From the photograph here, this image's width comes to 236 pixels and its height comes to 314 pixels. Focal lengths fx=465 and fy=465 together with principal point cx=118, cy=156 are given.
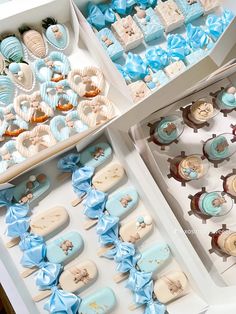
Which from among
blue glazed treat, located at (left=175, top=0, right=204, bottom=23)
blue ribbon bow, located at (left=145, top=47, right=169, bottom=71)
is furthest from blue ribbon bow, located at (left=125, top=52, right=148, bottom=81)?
blue glazed treat, located at (left=175, top=0, right=204, bottom=23)

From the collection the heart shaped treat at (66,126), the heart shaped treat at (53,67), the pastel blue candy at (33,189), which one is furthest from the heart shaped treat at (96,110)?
the pastel blue candy at (33,189)

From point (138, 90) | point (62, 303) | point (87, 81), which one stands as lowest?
point (62, 303)

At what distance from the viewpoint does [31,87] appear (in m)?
1.40

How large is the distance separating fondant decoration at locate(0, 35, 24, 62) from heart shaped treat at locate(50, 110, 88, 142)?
0.23m

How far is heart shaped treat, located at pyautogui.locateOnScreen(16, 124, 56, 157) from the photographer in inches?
52.1

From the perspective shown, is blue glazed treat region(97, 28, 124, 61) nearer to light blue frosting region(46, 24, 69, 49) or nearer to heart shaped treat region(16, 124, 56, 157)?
light blue frosting region(46, 24, 69, 49)

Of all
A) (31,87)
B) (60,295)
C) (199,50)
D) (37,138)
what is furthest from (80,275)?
(199,50)

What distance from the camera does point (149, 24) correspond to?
4.90 feet

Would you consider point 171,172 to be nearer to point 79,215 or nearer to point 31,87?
point 79,215

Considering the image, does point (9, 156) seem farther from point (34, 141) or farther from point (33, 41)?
point (33, 41)

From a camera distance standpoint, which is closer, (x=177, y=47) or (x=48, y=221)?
(x=48, y=221)

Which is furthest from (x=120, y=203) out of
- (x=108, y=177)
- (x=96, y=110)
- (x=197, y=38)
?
(x=197, y=38)

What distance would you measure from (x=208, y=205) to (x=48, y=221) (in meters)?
0.46

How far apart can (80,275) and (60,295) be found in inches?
2.9
